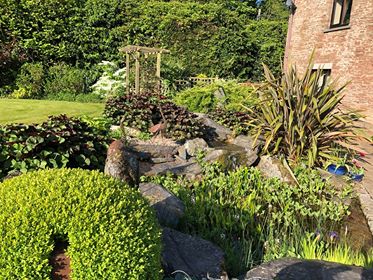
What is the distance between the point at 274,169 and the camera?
207 inches

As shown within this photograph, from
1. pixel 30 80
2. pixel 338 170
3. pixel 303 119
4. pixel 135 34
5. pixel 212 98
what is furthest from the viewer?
pixel 135 34

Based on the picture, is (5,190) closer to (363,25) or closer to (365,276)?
(365,276)

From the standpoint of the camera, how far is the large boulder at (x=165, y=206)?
126 inches

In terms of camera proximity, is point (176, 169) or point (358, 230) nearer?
point (358, 230)

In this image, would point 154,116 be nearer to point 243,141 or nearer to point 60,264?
point 243,141

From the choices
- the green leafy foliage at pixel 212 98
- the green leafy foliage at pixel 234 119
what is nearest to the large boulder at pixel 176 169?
the green leafy foliage at pixel 234 119

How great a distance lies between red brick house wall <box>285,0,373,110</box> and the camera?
10.7m

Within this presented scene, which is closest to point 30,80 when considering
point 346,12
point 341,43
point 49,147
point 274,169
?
point 49,147

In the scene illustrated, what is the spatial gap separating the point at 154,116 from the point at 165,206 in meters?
3.49

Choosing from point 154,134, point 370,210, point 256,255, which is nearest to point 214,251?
point 256,255

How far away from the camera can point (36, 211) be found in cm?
177

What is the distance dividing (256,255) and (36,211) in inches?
78.9

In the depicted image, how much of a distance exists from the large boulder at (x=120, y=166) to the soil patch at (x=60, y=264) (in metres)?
1.75

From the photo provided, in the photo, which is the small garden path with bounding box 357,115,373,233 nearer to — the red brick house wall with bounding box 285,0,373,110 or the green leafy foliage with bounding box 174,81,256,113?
the green leafy foliage with bounding box 174,81,256,113
